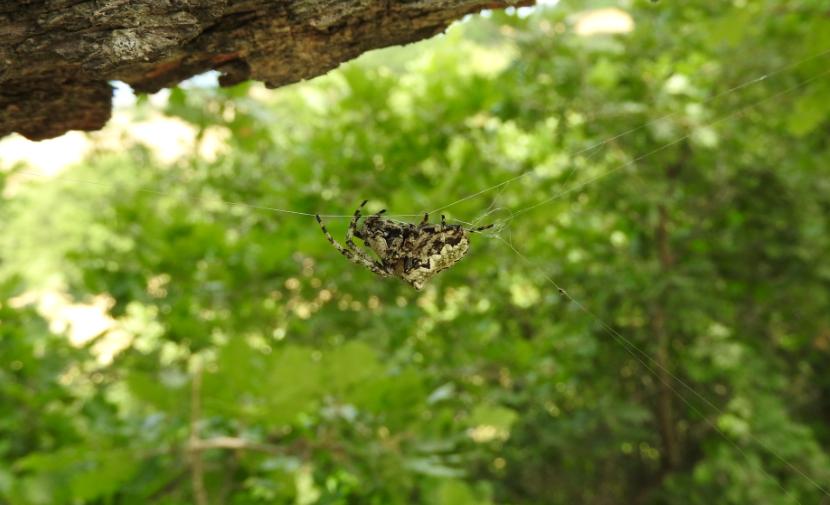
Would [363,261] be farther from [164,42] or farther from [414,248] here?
[164,42]

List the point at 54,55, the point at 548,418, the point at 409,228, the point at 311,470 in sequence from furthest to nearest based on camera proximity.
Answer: the point at 548,418 < the point at 311,470 < the point at 409,228 < the point at 54,55

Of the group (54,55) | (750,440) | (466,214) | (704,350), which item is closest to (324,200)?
(466,214)

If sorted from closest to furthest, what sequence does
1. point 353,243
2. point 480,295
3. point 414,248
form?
point 414,248, point 353,243, point 480,295

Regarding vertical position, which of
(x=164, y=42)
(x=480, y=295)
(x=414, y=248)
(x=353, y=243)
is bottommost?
(x=480, y=295)

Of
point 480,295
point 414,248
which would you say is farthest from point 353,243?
point 480,295

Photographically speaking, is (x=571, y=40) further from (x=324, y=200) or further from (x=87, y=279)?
(x=87, y=279)

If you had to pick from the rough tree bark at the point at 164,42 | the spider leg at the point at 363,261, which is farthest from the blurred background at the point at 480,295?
the rough tree bark at the point at 164,42

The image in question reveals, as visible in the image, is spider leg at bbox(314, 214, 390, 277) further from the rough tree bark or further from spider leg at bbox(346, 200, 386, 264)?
the rough tree bark
